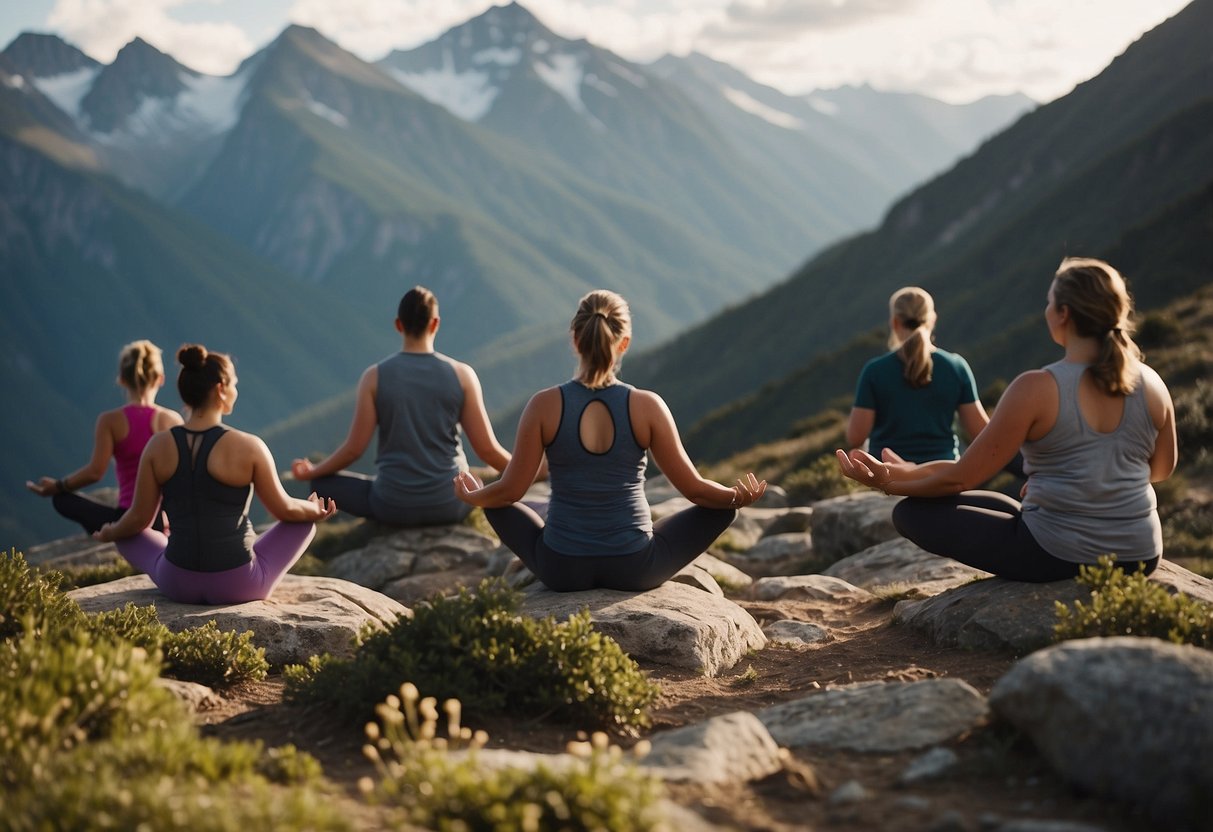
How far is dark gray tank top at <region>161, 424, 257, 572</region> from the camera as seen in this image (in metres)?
7.60

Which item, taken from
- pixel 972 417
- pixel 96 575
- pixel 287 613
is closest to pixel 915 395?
pixel 972 417

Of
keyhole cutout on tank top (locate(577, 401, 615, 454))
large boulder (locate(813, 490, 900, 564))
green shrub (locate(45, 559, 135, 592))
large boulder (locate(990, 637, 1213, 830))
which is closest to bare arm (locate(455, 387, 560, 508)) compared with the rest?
keyhole cutout on tank top (locate(577, 401, 615, 454))

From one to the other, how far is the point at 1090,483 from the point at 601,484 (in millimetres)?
3080

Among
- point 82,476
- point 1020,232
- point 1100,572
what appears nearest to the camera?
point 1100,572

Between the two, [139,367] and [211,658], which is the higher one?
[139,367]

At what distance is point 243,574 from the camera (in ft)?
26.3

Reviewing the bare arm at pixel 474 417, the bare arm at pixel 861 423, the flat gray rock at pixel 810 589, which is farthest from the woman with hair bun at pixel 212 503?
the bare arm at pixel 861 423

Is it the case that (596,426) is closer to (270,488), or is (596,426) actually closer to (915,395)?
(270,488)

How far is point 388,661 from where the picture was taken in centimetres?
582

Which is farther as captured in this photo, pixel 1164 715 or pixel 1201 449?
pixel 1201 449

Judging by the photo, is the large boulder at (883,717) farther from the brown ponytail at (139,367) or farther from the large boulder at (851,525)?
the brown ponytail at (139,367)

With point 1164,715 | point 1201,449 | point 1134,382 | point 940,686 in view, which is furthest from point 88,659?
point 1201,449

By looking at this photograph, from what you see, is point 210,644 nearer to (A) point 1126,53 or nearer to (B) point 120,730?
(B) point 120,730

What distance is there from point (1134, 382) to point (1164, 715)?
2.83 m
